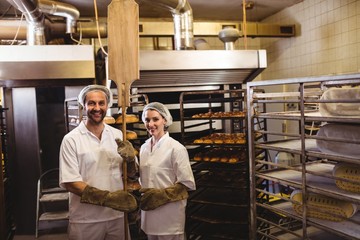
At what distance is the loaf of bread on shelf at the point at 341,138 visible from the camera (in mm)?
1413

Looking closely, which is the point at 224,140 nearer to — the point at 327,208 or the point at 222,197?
the point at 222,197

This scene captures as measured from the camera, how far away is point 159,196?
2.19m

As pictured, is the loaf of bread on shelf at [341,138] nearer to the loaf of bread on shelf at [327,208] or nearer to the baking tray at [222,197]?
the loaf of bread on shelf at [327,208]

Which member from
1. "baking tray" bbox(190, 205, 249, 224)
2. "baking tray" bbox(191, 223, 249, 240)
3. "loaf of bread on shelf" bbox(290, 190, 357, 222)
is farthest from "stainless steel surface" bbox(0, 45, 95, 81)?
"loaf of bread on shelf" bbox(290, 190, 357, 222)

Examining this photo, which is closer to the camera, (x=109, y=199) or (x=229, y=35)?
(x=109, y=199)

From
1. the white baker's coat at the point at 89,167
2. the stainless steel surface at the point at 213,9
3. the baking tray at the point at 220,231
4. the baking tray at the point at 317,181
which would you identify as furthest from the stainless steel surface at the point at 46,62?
the baking tray at the point at 317,181

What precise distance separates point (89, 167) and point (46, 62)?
176cm

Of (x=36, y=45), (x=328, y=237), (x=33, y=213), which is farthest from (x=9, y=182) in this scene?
(x=328, y=237)

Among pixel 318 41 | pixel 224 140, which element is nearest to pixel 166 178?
pixel 224 140

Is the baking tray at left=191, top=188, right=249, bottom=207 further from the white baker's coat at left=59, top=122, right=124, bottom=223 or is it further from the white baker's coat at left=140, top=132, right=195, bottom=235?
the white baker's coat at left=59, top=122, right=124, bottom=223

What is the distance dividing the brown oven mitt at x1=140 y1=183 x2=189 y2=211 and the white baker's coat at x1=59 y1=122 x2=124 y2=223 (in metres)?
0.17

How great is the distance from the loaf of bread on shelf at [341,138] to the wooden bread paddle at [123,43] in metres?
1.14

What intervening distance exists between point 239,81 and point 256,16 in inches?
70.3

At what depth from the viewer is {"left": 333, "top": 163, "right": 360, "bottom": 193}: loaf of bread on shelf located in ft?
4.83
